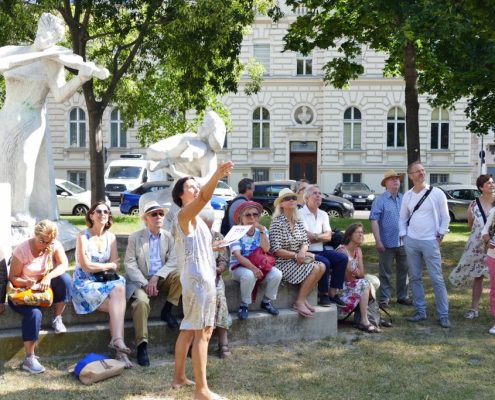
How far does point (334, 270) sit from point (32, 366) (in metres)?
3.27

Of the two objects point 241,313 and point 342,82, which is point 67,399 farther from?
point 342,82

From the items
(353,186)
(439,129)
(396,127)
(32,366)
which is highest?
(396,127)

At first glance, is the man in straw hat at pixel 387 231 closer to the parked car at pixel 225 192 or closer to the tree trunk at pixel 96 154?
the tree trunk at pixel 96 154

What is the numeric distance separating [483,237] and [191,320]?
13.2ft

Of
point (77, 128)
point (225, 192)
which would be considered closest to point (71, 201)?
point (225, 192)

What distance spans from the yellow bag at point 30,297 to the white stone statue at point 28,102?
8.47 feet

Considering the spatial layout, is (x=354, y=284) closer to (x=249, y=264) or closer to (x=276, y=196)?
(x=249, y=264)

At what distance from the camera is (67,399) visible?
17.0 ft

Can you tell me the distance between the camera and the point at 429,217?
7.77 metres

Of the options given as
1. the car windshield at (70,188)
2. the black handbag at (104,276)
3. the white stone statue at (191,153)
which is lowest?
the black handbag at (104,276)

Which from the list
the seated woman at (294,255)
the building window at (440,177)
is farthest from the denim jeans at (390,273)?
the building window at (440,177)

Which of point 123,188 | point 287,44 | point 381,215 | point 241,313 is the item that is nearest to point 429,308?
point 381,215

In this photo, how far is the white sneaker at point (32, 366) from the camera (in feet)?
18.7

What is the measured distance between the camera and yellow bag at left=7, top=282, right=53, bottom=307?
5742 millimetres
